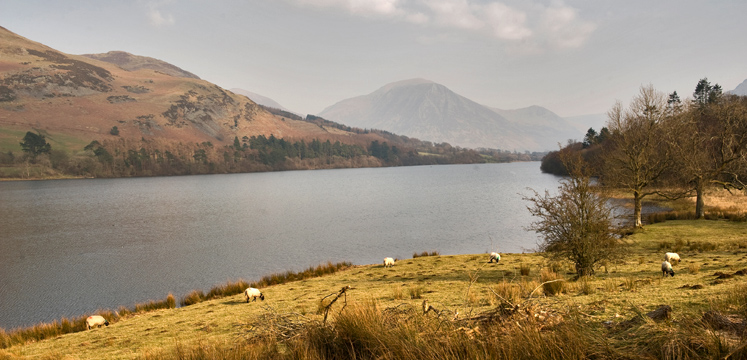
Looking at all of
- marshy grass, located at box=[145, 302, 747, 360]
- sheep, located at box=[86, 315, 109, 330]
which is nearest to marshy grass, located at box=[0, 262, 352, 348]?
sheep, located at box=[86, 315, 109, 330]

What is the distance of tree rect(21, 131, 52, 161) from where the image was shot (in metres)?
132

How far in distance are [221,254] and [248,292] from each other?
65.9 feet

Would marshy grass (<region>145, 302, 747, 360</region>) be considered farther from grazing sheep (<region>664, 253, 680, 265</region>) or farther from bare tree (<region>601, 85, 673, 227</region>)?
bare tree (<region>601, 85, 673, 227</region>)

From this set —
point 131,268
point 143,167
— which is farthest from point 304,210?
point 143,167

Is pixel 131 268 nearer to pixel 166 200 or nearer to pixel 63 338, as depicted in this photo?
pixel 63 338

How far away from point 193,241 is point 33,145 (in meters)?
139

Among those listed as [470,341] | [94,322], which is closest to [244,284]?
[94,322]

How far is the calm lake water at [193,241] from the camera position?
76.6 feet

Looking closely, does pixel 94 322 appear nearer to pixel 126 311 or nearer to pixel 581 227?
pixel 126 311

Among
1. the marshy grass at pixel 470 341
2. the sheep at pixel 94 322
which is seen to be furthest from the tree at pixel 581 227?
the sheep at pixel 94 322

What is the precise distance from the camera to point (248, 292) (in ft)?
44.6

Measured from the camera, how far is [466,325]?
4.54 meters

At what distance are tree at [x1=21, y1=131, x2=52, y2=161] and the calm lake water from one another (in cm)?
8596

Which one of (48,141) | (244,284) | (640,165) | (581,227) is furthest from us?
(48,141)
